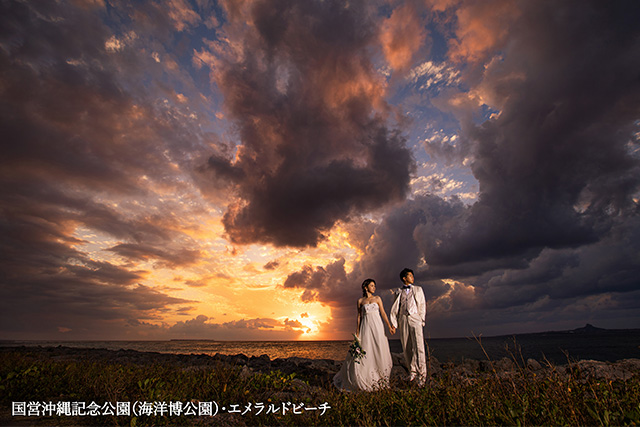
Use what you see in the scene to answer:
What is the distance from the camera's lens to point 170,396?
580 centimetres

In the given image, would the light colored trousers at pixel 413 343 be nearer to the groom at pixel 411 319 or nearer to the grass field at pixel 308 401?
the groom at pixel 411 319

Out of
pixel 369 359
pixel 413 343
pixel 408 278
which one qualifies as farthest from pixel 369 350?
pixel 408 278

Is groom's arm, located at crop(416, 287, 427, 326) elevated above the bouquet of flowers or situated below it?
above

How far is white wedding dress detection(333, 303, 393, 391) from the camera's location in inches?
342

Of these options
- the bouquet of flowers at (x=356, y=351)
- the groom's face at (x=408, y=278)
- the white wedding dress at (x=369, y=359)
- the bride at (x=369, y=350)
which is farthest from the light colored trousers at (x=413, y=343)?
the bouquet of flowers at (x=356, y=351)

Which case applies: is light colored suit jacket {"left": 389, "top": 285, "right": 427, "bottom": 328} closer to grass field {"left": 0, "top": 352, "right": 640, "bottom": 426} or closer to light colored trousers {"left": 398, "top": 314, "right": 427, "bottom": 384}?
light colored trousers {"left": 398, "top": 314, "right": 427, "bottom": 384}

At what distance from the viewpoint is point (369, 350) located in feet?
29.5

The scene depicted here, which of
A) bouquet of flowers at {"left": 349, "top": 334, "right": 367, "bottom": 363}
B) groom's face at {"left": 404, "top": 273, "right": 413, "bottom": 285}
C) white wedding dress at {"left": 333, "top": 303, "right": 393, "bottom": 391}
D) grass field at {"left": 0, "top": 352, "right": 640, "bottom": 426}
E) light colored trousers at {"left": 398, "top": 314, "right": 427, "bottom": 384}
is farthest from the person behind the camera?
groom's face at {"left": 404, "top": 273, "right": 413, "bottom": 285}

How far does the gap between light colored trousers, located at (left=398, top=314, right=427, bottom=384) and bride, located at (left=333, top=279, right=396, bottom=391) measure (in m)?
0.50

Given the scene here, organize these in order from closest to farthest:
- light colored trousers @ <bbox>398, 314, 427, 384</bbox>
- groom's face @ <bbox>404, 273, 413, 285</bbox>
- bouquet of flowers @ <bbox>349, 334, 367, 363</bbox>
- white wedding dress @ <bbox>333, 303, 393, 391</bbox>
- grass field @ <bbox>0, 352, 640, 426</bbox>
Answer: grass field @ <bbox>0, 352, 640, 426</bbox>
white wedding dress @ <bbox>333, 303, 393, 391</bbox>
bouquet of flowers @ <bbox>349, 334, 367, 363</bbox>
light colored trousers @ <bbox>398, 314, 427, 384</bbox>
groom's face @ <bbox>404, 273, 413, 285</bbox>

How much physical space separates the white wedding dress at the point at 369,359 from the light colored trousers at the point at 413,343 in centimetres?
79

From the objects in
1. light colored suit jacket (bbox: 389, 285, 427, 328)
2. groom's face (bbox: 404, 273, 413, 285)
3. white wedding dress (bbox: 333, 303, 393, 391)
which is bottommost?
white wedding dress (bbox: 333, 303, 393, 391)

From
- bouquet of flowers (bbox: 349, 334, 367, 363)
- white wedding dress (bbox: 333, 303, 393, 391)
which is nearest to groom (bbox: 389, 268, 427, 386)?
white wedding dress (bbox: 333, 303, 393, 391)

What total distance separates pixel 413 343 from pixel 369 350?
1.46 metres
